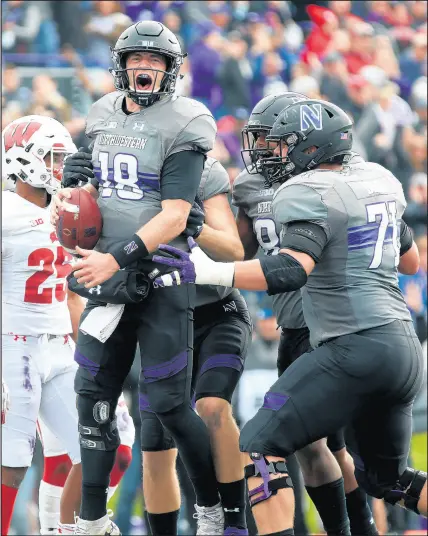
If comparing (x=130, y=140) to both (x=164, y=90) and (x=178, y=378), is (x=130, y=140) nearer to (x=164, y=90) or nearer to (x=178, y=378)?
(x=164, y=90)

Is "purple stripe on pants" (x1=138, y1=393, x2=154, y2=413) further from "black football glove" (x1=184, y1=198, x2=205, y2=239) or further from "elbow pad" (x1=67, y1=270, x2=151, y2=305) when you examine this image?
"black football glove" (x1=184, y1=198, x2=205, y2=239)

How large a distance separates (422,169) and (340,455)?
327cm

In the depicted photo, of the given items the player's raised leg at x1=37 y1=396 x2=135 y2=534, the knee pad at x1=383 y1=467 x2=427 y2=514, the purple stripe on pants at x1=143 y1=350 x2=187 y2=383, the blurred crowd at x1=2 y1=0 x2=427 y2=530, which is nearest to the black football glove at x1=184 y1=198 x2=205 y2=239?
the purple stripe on pants at x1=143 y1=350 x2=187 y2=383

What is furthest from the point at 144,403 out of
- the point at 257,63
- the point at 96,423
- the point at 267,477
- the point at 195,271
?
the point at 257,63

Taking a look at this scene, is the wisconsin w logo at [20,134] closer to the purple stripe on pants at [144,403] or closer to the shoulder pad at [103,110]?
the shoulder pad at [103,110]

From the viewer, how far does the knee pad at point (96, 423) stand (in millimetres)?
3869

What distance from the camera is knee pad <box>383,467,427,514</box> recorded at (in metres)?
3.79

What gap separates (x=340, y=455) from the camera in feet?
15.1

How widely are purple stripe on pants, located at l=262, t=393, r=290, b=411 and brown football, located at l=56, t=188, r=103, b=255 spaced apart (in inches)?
33.0

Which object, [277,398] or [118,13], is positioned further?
[118,13]

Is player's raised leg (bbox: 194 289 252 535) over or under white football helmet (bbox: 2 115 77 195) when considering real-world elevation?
under

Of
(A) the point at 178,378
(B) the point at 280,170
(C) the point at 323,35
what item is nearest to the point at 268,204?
(B) the point at 280,170

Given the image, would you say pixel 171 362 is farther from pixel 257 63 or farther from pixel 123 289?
pixel 257 63

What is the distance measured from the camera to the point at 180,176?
3.78 meters
